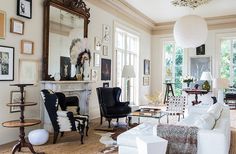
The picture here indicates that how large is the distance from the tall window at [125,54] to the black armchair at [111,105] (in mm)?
1931

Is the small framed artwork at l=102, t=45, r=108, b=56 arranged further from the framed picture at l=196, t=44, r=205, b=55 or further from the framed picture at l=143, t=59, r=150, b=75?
the framed picture at l=196, t=44, r=205, b=55

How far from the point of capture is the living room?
4496mm

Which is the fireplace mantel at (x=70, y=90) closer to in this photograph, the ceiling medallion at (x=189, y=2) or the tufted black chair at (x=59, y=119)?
the tufted black chair at (x=59, y=119)

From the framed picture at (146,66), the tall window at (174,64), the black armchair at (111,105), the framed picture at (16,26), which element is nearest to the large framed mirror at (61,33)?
the framed picture at (16,26)

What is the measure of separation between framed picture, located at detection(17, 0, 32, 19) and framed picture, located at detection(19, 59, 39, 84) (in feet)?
2.99

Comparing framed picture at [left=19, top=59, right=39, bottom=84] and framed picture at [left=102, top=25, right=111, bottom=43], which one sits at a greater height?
framed picture at [left=102, top=25, right=111, bottom=43]

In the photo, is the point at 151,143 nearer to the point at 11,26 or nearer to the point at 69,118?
the point at 69,118

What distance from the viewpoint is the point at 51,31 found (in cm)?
544

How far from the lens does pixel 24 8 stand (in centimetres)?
481

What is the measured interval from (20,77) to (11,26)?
99cm

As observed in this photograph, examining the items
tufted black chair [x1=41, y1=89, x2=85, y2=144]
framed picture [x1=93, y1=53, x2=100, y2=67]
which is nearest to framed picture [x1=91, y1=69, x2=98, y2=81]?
framed picture [x1=93, y1=53, x2=100, y2=67]

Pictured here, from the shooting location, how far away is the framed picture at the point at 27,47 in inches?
189

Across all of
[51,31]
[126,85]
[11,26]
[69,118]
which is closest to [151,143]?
[69,118]

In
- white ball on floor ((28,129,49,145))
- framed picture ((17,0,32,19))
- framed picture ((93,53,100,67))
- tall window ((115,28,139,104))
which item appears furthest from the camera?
tall window ((115,28,139,104))
